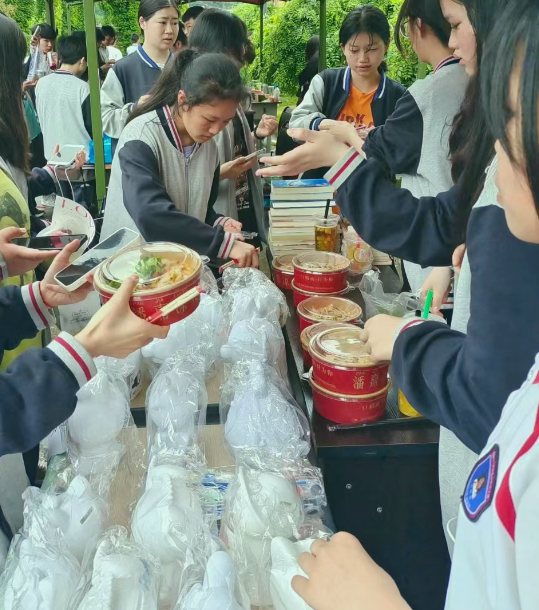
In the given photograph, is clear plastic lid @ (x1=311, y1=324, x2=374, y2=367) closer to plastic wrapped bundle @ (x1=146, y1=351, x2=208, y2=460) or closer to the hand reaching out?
plastic wrapped bundle @ (x1=146, y1=351, x2=208, y2=460)

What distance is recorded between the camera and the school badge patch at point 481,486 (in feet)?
1.87

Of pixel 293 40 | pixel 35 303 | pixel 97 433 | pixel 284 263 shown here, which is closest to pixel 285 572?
pixel 97 433

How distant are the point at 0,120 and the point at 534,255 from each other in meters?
1.66

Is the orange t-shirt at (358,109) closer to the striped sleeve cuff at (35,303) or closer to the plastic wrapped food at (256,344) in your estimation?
the plastic wrapped food at (256,344)

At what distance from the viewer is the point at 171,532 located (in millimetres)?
1027

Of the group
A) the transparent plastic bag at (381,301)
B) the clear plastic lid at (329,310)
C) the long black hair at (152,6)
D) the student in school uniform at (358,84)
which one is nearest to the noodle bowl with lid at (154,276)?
the clear plastic lid at (329,310)

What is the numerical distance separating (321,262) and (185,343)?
710mm

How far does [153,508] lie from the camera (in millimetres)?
1076

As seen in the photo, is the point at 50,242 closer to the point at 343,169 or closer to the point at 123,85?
the point at 343,169

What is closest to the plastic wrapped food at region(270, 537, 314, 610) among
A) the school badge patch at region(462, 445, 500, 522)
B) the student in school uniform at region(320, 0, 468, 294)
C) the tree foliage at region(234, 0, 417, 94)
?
the school badge patch at region(462, 445, 500, 522)

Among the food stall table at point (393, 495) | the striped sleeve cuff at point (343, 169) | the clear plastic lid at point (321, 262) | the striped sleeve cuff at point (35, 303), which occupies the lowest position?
the food stall table at point (393, 495)

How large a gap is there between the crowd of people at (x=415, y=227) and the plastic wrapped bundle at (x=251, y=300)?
122 millimetres

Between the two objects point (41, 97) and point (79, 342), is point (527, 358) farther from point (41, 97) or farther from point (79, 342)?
point (41, 97)

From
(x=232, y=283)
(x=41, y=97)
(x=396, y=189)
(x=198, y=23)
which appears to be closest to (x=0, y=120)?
(x=232, y=283)
